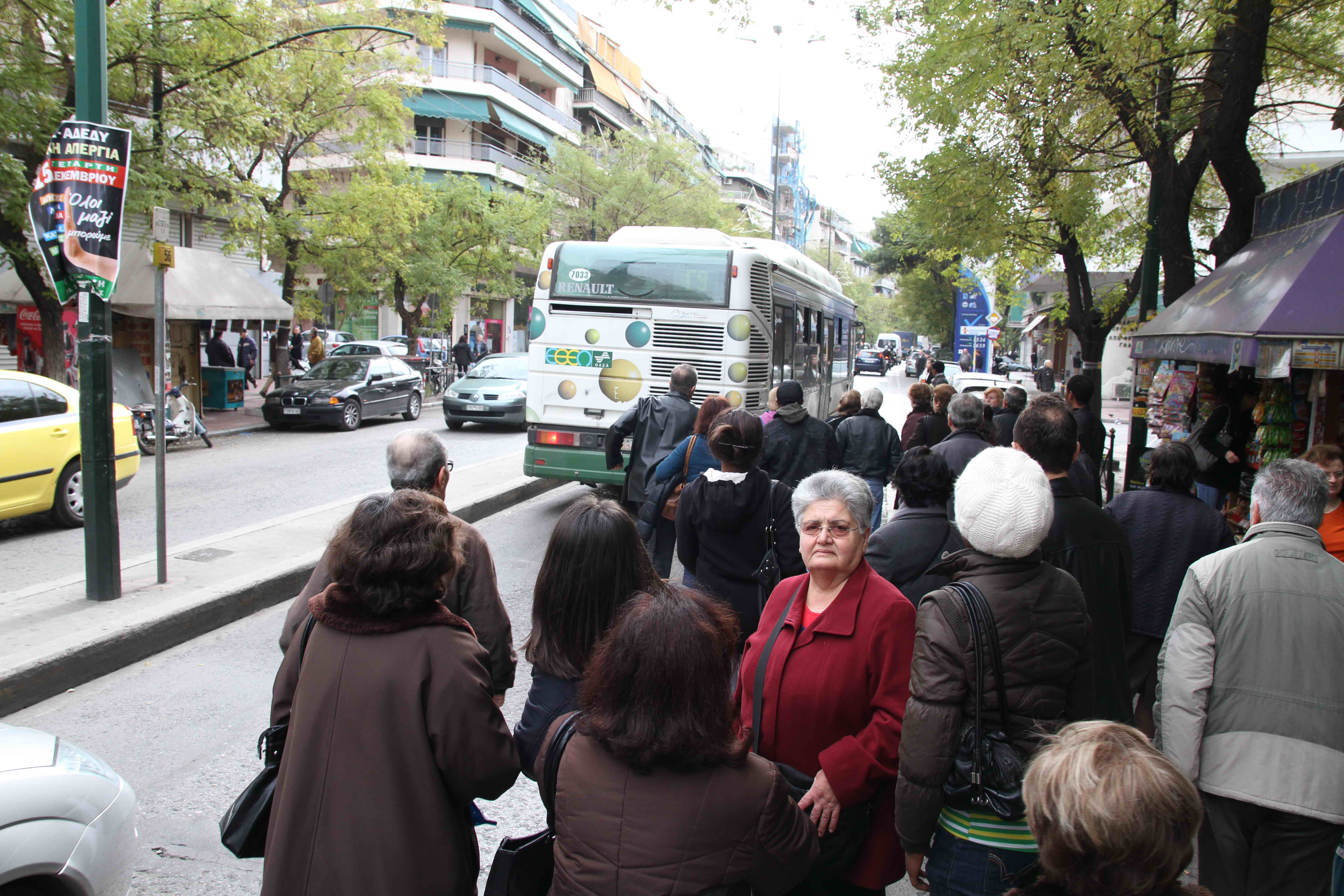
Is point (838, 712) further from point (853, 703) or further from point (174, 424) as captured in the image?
point (174, 424)

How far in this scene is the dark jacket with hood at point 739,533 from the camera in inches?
170

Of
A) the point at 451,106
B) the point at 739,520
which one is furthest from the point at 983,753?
the point at 451,106

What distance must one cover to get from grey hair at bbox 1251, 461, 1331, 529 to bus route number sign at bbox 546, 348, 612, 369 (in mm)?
7845

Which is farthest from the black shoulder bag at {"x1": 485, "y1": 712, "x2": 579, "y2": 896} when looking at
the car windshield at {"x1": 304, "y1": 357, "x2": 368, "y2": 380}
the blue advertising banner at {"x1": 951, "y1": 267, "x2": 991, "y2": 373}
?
the car windshield at {"x1": 304, "y1": 357, "x2": 368, "y2": 380}

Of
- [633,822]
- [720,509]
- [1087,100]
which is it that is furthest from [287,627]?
[1087,100]

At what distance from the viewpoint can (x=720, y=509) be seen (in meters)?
4.31

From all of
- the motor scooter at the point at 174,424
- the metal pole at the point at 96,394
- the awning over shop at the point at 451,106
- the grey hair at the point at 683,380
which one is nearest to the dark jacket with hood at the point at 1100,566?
the grey hair at the point at 683,380

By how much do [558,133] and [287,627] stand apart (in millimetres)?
50305

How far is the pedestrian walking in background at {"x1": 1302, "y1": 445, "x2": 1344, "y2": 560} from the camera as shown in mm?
4340

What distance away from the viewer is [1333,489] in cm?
441

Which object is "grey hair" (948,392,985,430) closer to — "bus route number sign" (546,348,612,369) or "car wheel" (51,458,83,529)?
"bus route number sign" (546,348,612,369)

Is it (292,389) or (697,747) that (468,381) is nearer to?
(292,389)

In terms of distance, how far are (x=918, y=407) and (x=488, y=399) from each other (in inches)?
494

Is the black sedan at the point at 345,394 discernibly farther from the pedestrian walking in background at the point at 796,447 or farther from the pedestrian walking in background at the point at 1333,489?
the pedestrian walking in background at the point at 1333,489
